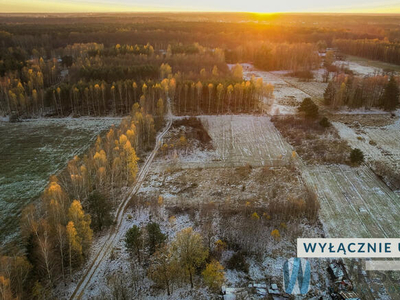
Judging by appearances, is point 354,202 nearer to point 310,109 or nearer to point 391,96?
point 310,109

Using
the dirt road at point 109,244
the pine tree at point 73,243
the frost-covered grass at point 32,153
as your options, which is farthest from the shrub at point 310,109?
the pine tree at point 73,243

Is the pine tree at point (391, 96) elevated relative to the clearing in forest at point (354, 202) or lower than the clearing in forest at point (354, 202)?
elevated

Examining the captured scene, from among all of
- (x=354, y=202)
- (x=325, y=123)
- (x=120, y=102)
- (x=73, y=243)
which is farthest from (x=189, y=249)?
(x=120, y=102)

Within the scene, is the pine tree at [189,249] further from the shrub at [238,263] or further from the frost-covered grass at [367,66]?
the frost-covered grass at [367,66]

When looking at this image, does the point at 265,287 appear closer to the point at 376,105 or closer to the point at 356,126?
the point at 356,126

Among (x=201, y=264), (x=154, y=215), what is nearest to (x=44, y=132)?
(x=154, y=215)

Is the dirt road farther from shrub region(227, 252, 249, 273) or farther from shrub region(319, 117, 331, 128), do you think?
shrub region(319, 117, 331, 128)

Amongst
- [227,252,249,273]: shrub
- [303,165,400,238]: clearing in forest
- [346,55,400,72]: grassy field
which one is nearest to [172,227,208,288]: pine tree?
[227,252,249,273]: shrub

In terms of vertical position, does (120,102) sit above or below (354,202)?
above
